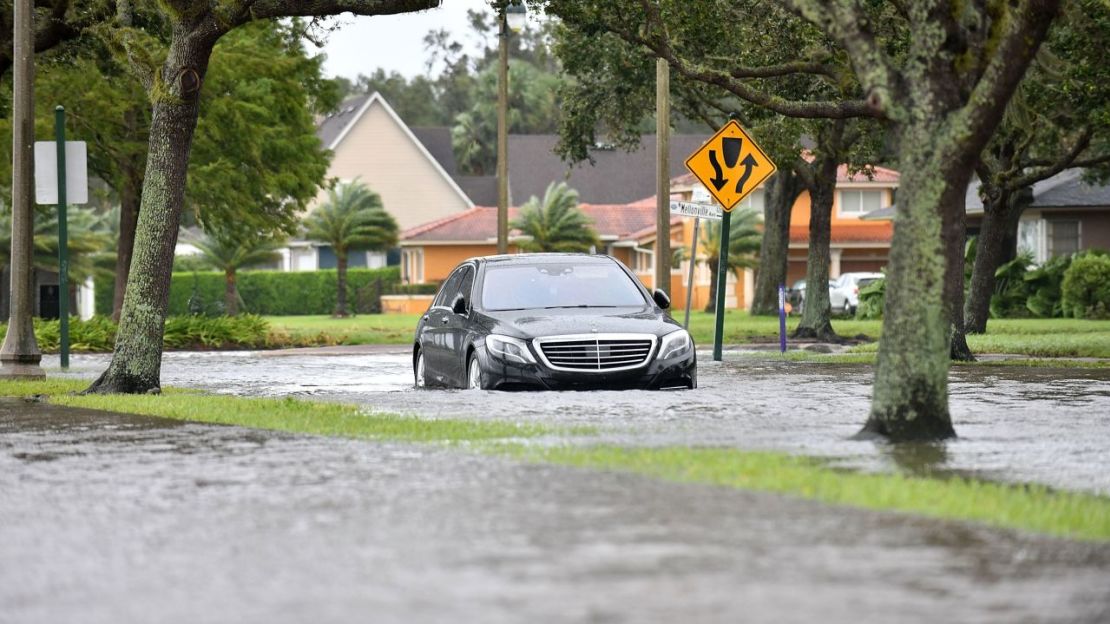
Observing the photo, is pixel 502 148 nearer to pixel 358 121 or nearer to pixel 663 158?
pixel 663 158

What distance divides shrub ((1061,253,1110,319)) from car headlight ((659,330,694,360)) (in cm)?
3104

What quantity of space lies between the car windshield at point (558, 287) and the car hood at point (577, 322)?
29 cm

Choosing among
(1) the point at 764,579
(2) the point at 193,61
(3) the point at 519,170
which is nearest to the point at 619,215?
(3) the point at 519,170

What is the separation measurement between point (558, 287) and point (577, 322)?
52.6 inches

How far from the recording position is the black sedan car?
655 inches

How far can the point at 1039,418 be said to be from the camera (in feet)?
47.4

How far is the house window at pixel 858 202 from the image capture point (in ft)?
222

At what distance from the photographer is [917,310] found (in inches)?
468

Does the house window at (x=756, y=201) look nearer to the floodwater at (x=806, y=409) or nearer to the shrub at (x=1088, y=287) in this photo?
the shrub at (x=1088, y=287)

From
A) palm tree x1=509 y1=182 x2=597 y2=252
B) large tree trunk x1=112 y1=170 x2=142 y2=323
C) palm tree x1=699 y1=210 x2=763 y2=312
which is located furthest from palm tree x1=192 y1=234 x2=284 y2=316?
large tree trunk x1=112 y1=170 x2=142 y2=323

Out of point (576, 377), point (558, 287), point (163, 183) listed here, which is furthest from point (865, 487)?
point (163, 183)

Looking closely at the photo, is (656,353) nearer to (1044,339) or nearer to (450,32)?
(1044,339)

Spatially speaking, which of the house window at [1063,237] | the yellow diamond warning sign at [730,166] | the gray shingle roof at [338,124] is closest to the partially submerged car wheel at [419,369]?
the yellow diamond warning sign at [730,166]

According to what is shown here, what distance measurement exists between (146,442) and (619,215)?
2349 inches
